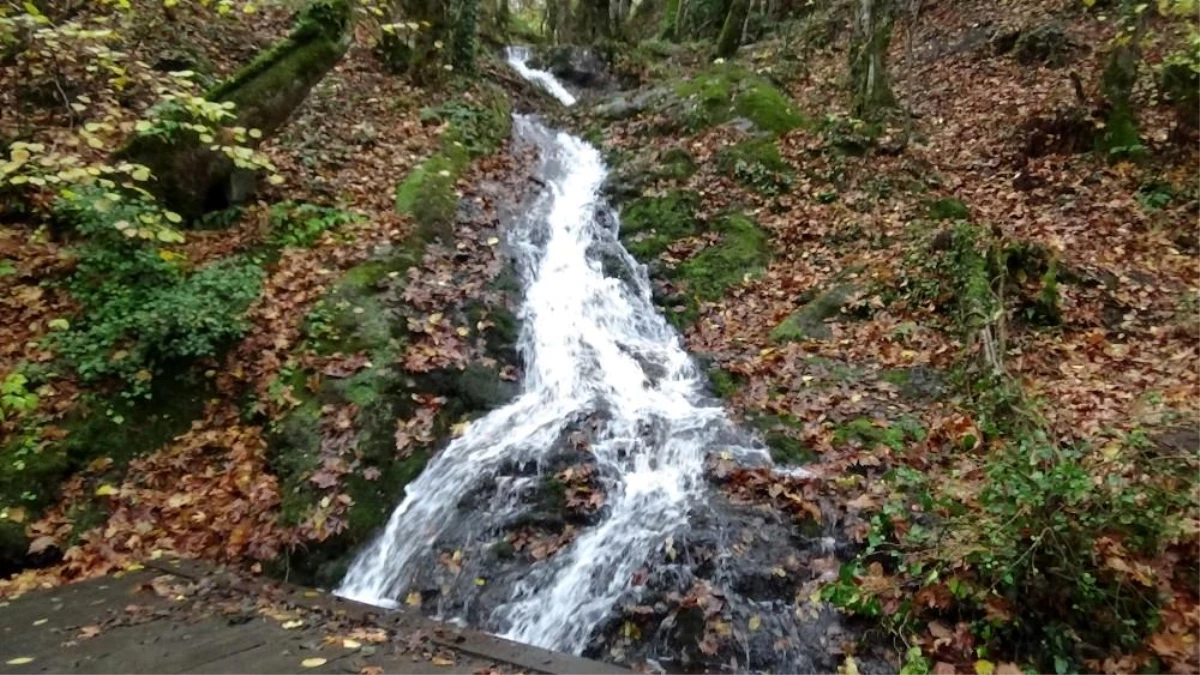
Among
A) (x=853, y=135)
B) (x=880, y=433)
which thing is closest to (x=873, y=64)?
(x=853, y=135)

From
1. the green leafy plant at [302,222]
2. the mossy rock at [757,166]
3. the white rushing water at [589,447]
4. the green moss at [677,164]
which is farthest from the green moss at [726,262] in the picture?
the green leafy plant at [302,222]

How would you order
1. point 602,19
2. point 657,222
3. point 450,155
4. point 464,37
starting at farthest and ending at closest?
point 602,19
point 464,37
point 450,155
point 657,222

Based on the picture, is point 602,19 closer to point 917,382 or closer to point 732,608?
point 917,382

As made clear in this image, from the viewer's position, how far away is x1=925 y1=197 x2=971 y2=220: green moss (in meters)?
9.83

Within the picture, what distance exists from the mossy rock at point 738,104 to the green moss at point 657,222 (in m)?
2.59

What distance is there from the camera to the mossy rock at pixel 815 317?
27.8 feet

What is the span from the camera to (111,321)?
711cm

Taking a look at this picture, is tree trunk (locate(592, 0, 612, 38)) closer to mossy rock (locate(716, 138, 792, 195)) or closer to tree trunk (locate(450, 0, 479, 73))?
tree trunk (locate(450, 0, 479, 73))

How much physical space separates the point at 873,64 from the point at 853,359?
648 centimetres

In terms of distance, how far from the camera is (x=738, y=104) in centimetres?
1353

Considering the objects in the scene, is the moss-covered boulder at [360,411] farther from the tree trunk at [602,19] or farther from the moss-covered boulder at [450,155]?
the tree trunk at [602,19]

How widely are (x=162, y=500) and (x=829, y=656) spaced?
568 centimetres

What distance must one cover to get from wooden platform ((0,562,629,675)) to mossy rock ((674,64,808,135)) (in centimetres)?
1055

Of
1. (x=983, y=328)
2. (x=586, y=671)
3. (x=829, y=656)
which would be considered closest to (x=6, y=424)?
(x=586, y=671)
